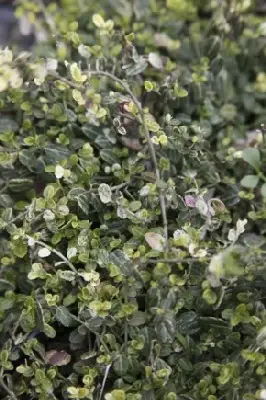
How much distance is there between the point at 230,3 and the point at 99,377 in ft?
3.16

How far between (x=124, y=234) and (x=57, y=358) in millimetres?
282

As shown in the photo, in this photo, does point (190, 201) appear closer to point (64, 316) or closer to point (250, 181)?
point (250, 181)

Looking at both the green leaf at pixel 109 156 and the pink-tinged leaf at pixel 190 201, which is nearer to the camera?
the pink-tinged leaf at pixel 190 201

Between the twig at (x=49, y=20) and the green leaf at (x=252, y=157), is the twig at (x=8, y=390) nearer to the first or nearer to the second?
the green leaf at (x=252, y=157)

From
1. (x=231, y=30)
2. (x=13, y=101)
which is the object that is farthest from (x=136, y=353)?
(x=231, y=30)

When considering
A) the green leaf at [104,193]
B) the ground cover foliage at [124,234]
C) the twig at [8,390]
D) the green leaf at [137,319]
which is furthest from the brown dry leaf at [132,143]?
the twig at [8,390]

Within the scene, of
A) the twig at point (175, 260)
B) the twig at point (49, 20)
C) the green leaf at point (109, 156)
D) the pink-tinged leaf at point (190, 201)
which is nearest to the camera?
the twig at point (175, 260)

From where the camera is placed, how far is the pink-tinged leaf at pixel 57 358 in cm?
115

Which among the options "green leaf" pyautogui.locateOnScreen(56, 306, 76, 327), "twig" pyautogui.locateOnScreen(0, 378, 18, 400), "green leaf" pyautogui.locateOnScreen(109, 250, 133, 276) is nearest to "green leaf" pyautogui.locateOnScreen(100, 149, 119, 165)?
"green leaf" pyautogui.locateOnScreen(109, 250, 133, 276)

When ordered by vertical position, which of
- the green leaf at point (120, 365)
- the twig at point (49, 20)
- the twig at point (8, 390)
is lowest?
the twig at point (8, 390)

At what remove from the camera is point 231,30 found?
1564 millimetres

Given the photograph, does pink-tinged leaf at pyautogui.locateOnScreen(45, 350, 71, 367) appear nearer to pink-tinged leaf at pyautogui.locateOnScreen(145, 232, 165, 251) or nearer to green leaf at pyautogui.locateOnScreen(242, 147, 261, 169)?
pink-tinged leaf at pyautogui.locateOnScreen(145, 232, 165, 251)

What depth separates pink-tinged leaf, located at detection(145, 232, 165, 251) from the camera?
3.67ft

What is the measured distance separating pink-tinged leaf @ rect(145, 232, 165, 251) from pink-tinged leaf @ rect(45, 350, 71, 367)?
0.90ft
